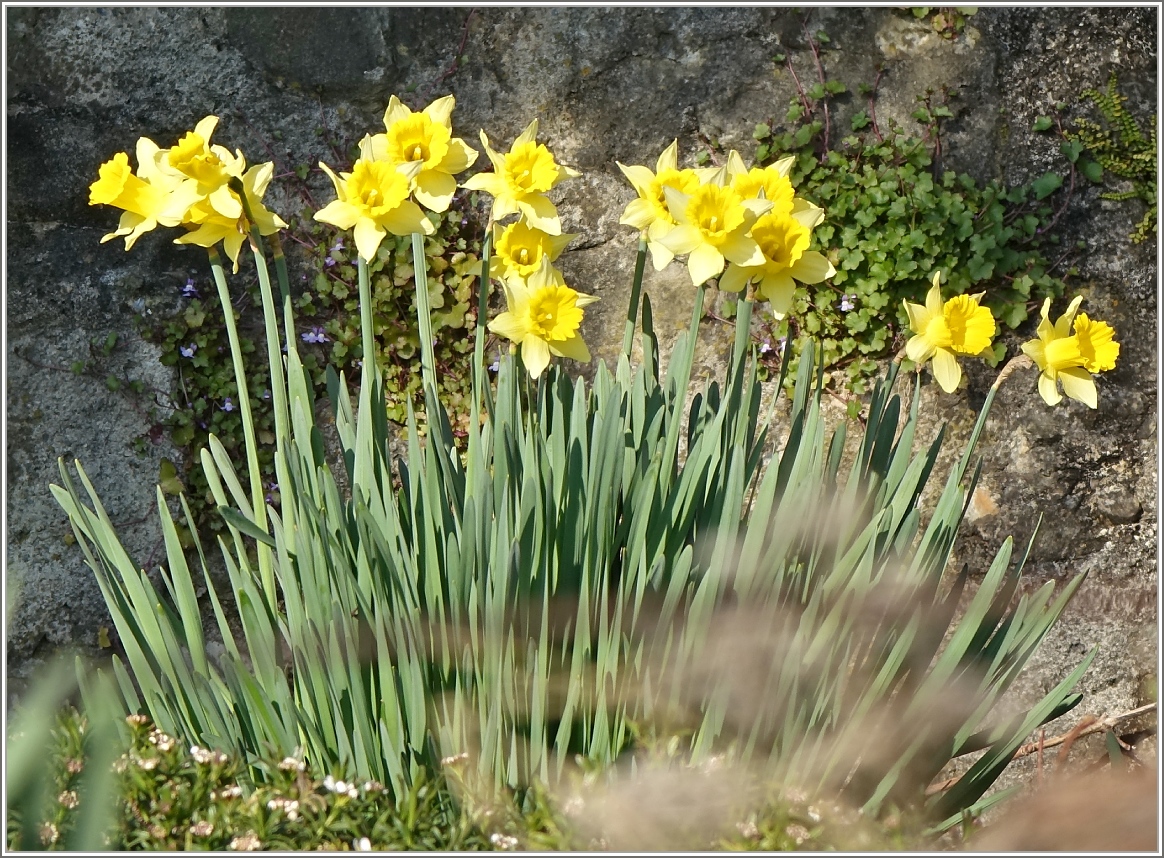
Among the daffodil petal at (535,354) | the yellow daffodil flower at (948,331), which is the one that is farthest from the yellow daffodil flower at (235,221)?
the yellow daffodil flower at (948,331)

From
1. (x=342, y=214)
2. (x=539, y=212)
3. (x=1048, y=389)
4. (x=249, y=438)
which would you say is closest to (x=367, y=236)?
(x=342, y=214)

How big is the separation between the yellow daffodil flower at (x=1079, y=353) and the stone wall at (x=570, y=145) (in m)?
1.09

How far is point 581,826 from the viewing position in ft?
3.65

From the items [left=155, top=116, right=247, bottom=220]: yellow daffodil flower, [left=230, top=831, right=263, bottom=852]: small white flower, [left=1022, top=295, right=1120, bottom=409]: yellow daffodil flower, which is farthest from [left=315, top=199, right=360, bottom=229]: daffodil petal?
[left=1022, top=295, right=1120, bottom=409]: yellow daffodil flower

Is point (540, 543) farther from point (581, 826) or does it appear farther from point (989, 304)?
point (989, 304)

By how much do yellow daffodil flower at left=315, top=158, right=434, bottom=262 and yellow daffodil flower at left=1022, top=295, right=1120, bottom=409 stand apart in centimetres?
92

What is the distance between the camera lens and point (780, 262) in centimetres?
139

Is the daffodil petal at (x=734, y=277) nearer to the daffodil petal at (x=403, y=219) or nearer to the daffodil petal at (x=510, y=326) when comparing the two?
the daffodil petal at (x=510, y=326)

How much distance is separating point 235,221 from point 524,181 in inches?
16.5

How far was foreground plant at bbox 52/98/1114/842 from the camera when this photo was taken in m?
1.29

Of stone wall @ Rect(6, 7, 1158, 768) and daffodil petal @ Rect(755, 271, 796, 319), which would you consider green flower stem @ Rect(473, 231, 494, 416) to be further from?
stone wall @ Rect(6, 7, 1158, 768)

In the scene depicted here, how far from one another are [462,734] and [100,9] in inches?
80.5

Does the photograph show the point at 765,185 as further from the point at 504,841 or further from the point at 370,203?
the point at 504,841

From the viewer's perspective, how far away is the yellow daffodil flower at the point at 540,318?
1326mm
